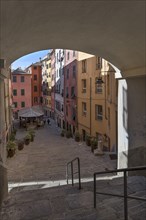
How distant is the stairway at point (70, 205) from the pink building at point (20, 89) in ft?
146

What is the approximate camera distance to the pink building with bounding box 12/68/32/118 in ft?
164

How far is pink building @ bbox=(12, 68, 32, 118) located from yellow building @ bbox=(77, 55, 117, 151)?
1050 inches

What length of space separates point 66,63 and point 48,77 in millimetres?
21805

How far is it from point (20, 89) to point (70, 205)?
Result: 46614 mm

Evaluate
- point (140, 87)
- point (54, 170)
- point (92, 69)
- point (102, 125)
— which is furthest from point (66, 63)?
point (140, 87)

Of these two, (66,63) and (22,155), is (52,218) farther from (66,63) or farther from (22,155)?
(66,63)

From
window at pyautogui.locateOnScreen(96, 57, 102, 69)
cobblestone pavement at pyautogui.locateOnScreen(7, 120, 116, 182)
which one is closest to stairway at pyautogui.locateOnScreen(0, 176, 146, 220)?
cobblestone pavement at pyautogui.locateOnScreen(7, 120, 116, 182)

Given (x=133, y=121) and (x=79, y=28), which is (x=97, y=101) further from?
(x=79, y=28)

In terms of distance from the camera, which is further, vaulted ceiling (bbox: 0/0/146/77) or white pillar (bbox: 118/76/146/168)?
white pillar (bbox: 118/76/146/168)

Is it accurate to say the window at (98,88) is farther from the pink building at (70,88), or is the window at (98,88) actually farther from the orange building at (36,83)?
the orange building at (36,83)

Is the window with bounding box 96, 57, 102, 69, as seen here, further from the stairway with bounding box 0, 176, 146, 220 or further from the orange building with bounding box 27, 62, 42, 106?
the orange building with bounding box 27, 62, 42, 106

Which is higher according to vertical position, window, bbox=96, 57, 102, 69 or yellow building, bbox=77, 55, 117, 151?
window, bbox=96, 57, 102, 69

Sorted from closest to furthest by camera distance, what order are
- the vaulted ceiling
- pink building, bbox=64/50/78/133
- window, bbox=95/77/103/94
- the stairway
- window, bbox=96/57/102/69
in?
1. the vaulted ceiling
2. the stairway
3. window, bbox=96/57/102/69
4. window, bbox=95/77/103/94
5. pink building, bbox=64/50/78/133

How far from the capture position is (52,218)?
16.9 ft
